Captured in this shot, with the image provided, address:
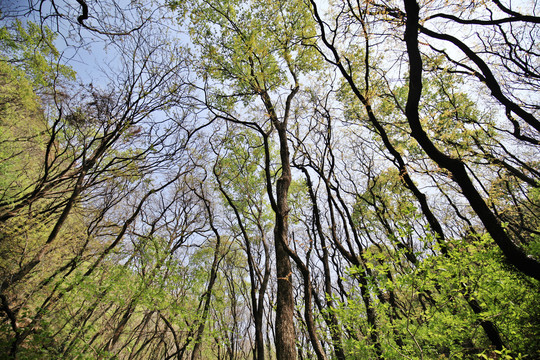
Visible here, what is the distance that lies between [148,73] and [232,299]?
1459cm

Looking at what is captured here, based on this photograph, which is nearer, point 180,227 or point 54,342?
point 54,342

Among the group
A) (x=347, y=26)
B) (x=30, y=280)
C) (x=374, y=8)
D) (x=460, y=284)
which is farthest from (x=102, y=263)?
(x=374, y=8)

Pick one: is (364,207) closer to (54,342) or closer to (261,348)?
(261,348)

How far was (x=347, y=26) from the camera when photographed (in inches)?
195

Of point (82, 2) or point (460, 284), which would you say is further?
point (460, 284)

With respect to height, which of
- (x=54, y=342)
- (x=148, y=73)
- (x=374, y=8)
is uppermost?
(x=374, y=8)

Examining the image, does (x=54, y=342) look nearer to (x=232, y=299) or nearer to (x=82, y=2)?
(x=82, y=2)

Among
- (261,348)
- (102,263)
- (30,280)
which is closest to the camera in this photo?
(30,280)

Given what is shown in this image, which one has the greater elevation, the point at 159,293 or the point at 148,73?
the point at 148,73

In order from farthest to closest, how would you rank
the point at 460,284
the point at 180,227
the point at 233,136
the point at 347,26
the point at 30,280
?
the point at 180,227 < the point at 233,136 < the point at 347,26 < the point at 30,280 < the point at 460,284

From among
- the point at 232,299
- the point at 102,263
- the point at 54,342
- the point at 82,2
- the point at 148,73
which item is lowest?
the point at 54,342

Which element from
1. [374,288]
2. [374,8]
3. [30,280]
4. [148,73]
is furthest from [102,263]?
[374,8]

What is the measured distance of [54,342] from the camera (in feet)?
16.5

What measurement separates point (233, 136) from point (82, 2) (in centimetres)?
562
